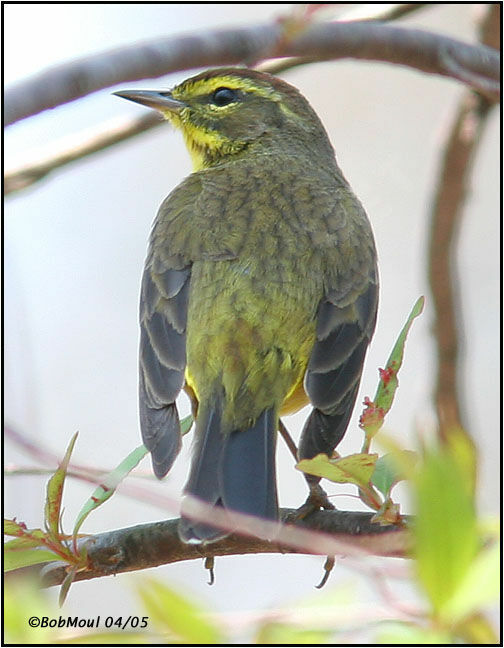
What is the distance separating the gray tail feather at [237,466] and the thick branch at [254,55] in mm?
1202

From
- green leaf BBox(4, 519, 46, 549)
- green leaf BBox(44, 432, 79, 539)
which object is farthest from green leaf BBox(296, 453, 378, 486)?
green leaf BBox(4, 519, 46, 549)

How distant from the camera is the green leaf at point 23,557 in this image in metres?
2.43

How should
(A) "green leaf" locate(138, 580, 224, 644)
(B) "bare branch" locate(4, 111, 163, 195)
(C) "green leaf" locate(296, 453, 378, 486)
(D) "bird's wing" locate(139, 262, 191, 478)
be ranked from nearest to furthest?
(A) "green leaf" locate(138, 580, 224, 644) < (C) "green leaf" locate(296, 453, 378, 486) < (D) "bird's wing" locate(139, 262, 191, 478) < (B) "bare branch" locate(4, 111, 163, 195)

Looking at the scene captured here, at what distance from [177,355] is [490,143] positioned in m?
6.29

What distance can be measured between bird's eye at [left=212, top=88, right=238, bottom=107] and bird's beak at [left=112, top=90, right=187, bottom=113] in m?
0.17

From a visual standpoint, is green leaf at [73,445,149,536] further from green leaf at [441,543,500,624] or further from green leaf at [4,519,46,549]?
green leaf at [441,543,500,624]

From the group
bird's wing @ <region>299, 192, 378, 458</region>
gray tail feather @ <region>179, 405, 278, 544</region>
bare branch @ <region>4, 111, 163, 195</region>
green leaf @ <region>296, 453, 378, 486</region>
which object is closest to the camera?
green leaf @ <region>296, 453, 378, 486</region>

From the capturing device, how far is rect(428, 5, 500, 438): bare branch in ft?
16.8

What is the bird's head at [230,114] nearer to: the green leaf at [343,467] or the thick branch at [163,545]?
the thick branch at [163,545]

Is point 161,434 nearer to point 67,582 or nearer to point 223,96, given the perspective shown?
point 67,582

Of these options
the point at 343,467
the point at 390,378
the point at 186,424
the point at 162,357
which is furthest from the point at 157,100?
the point at 343,467

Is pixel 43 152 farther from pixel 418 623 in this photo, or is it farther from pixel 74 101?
pixel 418 623

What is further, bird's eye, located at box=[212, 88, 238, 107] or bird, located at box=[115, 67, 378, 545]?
bird's eye, located at box=[212, 88, 238, 107]

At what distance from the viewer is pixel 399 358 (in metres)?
2.53
